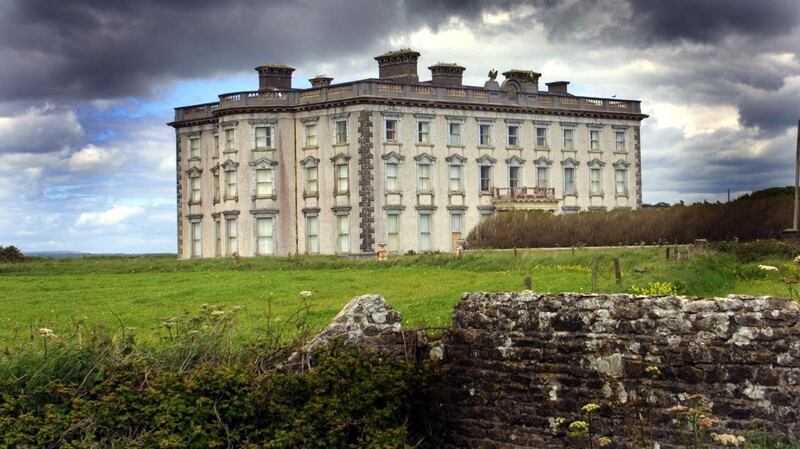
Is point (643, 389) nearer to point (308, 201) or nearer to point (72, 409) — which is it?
point (72, 409)

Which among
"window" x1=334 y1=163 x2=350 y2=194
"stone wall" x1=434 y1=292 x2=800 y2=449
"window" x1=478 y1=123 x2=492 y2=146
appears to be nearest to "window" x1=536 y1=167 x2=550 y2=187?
"window" x1=478 y1=123 x2=492 y2=146

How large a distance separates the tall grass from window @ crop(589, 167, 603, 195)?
1641cm

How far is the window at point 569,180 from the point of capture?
69.8m

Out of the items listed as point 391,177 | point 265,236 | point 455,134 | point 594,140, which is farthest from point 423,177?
point 594,140

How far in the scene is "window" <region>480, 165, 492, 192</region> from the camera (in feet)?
217

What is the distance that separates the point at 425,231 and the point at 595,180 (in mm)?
14450

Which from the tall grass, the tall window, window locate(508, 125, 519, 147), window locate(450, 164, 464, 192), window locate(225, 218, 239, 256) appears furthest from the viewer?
window locate(508, 125, 519, 147)

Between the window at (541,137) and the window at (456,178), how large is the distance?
6.44 meters

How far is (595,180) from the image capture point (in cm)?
7106

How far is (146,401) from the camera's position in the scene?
43.8 ft

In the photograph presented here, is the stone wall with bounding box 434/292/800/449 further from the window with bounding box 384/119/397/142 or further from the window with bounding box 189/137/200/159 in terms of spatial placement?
the window with bounding box 189/137/200/159

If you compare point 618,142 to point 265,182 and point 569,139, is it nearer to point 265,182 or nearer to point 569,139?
point 569,139

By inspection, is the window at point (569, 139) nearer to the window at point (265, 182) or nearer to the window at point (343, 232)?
the window at point (343, 232)

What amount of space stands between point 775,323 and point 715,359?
2.52ft
